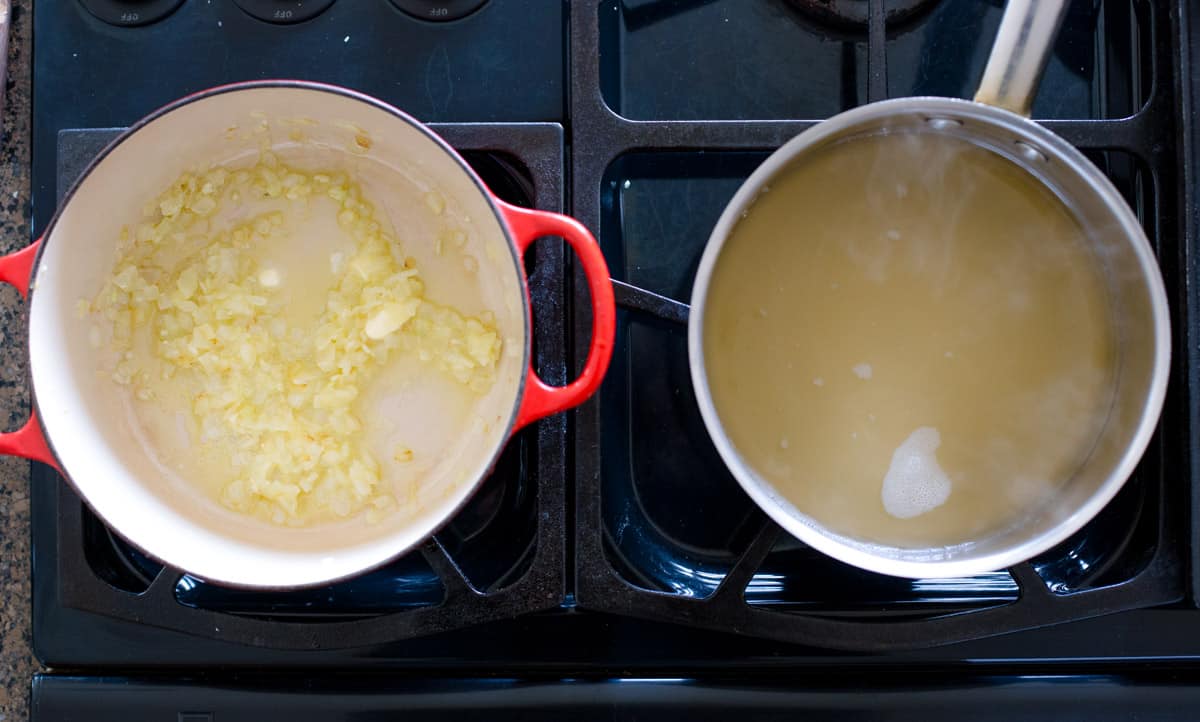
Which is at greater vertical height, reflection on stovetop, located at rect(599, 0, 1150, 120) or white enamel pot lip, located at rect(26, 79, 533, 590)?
reflection on stovetop, located at rect(599, 0, 1150, 120)

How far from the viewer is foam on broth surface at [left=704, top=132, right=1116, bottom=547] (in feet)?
1.78

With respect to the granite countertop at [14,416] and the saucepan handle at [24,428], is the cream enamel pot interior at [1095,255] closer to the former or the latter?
the saucepan handle at [24,428]

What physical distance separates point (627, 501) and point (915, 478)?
19 cm

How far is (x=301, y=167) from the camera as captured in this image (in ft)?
2.10

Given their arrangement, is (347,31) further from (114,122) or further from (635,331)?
(635,331)

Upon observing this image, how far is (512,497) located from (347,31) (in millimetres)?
341

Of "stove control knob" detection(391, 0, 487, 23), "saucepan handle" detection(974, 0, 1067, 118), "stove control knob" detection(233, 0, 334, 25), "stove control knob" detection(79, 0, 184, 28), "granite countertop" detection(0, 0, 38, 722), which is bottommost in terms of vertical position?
"granite countertop" detection(0, 0, 38, 722)

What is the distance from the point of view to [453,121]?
0.59 metres

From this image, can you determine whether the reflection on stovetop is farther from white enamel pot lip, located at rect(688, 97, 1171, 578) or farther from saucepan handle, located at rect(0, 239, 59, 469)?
saucepan handle, located at rect(0, 239, 59, 469)

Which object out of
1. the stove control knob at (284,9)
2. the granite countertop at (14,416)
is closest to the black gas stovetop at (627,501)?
the stove control knob at (284,9)

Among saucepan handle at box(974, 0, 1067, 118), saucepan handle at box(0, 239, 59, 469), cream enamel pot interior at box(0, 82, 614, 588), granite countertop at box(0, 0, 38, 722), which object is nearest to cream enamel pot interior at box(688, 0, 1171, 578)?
saucepan handle at box(974, 0, 1067, 118)

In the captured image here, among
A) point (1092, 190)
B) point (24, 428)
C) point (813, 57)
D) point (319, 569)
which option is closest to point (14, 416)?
point (24, 428)

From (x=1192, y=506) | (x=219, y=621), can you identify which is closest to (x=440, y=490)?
(x=219, y=621)

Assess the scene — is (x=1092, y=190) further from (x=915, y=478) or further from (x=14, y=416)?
(x=14, y=416)
